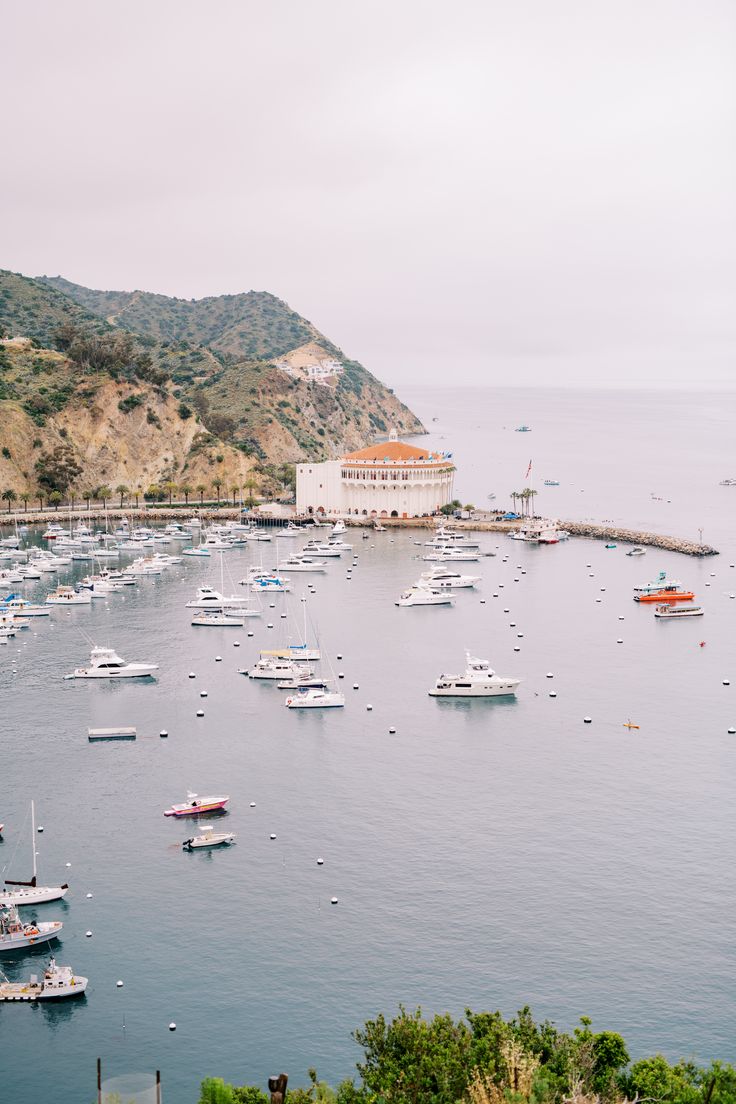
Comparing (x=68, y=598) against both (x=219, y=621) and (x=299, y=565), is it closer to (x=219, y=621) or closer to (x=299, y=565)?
(x=219, y=621)

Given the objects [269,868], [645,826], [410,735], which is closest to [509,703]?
[410,735]

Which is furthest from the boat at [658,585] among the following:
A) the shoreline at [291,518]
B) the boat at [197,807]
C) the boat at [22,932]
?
the boat at [22,932]

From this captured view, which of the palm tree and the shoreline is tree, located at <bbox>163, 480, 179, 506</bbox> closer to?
the shoreline

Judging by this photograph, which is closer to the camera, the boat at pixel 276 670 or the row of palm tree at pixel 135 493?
the boat at pixel 276 670

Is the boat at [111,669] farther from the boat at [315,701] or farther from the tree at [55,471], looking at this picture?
the tree at [55,471]

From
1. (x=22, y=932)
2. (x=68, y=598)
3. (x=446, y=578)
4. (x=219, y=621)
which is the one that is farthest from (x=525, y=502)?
(x=22, y=932)

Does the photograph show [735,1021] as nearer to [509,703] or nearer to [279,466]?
[509,703]
